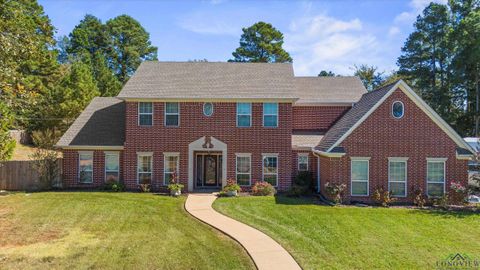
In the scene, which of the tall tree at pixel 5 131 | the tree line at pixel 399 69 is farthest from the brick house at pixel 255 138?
the tree line at pixel 399 69

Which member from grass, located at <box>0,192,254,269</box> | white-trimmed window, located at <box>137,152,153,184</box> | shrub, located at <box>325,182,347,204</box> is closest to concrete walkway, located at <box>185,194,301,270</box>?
grass, located at <box>0,192,254,269</box>

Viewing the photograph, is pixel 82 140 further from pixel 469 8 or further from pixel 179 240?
pixel 469 8

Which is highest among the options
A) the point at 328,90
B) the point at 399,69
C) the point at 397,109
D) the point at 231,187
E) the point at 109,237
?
the point at 399,69

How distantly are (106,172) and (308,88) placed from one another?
602 inches

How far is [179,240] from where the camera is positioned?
37.4 feet

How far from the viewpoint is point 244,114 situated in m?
21.2

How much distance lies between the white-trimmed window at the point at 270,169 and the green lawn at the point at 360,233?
3.67m

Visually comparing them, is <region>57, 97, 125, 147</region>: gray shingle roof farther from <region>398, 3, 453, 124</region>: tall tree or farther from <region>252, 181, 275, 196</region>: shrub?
<region>398, 3, 453, 124</region>: tall tree

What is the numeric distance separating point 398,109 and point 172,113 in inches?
509

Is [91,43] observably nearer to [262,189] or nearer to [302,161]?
[302,161]

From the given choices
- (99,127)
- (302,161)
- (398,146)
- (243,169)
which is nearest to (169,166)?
(243,169)

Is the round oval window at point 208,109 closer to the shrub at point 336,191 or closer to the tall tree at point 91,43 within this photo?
the shrub at point 336,191

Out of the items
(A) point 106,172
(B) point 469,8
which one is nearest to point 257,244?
(A) point 106,172

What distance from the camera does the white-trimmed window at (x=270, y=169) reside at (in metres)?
21.0
